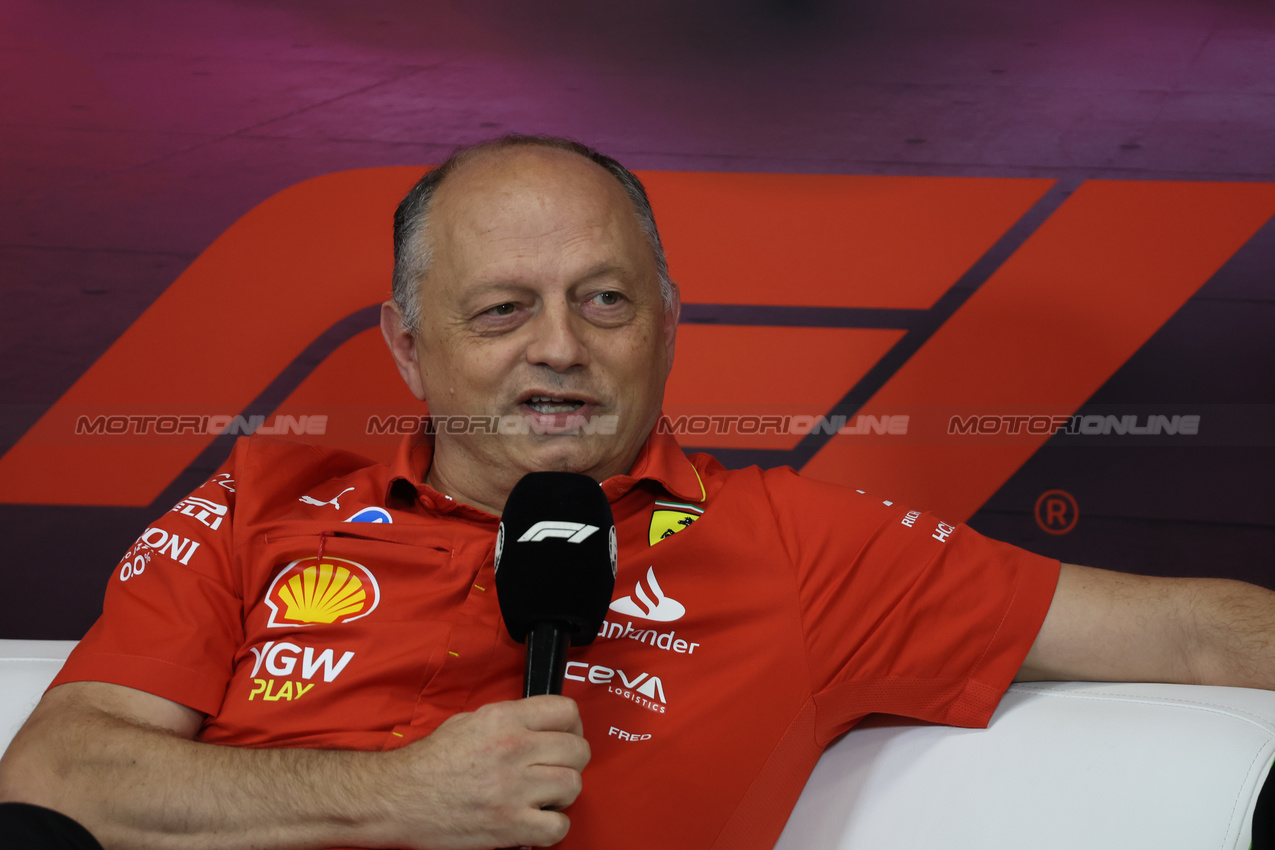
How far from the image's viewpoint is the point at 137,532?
2289 millimetres

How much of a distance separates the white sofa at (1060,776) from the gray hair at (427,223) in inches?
29.0

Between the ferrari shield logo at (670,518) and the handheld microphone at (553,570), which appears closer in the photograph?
the handheld microphone at (553,570)

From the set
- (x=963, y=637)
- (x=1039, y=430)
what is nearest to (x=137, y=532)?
(x=963, y=637)

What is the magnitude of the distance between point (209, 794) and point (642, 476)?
66cm

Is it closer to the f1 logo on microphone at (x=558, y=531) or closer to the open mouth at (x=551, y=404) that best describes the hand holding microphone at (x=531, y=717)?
the f1 logo on microphone at (x=558, y=531)

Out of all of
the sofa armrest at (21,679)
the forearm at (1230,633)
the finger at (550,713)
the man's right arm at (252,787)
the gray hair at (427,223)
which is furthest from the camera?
the gray hair at (427,223)

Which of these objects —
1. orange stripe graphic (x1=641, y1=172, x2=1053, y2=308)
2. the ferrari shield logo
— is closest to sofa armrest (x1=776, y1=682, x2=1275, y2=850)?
the ferrari shield logo

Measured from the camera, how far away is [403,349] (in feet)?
5.47

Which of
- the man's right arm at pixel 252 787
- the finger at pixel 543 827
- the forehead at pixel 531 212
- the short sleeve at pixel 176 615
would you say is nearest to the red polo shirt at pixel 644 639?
the short sleeve at pixel 176 615

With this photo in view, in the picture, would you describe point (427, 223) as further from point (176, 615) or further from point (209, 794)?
point (209, 794)

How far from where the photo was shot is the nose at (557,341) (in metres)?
1.42

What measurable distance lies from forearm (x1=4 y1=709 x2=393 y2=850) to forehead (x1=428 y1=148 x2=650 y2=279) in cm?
70

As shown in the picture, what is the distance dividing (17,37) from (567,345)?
5.45 ft

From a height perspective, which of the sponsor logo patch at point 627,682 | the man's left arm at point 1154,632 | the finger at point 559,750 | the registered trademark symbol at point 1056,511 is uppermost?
the registered trademark symbol at point 1056,511
